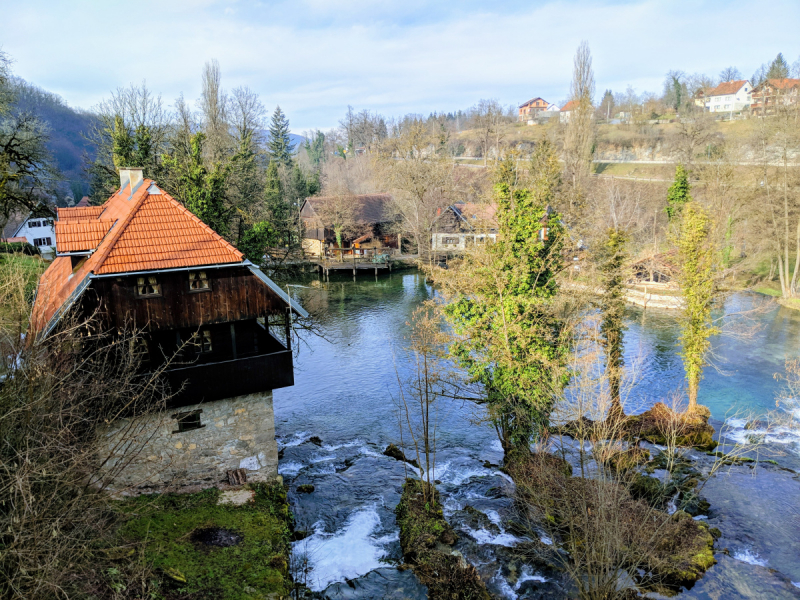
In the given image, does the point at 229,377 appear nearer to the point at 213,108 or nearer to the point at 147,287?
the point at 147,287

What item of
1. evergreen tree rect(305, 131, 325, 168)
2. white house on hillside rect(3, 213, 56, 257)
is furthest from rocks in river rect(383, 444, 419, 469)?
evergreen tree rect(305, 131, 325, 168)

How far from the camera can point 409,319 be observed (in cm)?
3412

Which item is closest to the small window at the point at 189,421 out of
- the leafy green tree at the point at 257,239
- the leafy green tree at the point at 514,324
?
the leafy green tree at the point at 514,324

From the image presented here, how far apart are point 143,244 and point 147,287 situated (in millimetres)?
1126

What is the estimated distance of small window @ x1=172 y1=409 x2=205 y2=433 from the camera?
1408 cm

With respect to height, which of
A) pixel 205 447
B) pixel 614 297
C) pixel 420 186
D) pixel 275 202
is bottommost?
pixel 205 447

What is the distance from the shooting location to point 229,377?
14.4m

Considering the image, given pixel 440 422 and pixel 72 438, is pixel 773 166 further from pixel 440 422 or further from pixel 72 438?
pixel 72 438

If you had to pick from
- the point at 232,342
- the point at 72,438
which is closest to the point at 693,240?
the point at 232,342

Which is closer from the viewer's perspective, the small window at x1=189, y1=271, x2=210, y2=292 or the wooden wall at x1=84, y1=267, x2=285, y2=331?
the wooden wall at x1=84, y1=267, x2=285, y2=331

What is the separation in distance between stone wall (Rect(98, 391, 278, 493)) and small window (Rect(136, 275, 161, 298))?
3.12 meters

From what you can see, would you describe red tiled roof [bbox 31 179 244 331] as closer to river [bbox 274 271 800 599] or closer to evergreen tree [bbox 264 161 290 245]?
river [bbox 274 271 800 599]

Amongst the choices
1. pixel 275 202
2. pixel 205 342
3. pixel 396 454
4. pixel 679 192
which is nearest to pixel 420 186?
pixel 275 202

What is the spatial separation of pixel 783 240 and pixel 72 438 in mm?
41706
